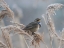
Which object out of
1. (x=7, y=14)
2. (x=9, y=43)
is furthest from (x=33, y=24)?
(x=9, y=43)

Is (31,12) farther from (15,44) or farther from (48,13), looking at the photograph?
(48,13)

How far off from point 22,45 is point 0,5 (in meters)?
0.53

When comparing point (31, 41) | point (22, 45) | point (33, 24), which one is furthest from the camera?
point (33, 24)

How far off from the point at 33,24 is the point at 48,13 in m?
0.68

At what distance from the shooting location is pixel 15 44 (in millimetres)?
2885

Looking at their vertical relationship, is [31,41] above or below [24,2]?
below

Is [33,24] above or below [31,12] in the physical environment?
below

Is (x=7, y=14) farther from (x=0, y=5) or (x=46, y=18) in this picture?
(x=46, y=18)

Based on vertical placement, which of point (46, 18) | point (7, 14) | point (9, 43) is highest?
point (7, 14)

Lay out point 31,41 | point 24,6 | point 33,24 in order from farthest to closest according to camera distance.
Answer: point 24,6 < point 33,24 < point 31,41

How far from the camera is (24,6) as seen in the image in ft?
13.4

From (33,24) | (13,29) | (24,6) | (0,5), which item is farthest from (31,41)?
(24,6)

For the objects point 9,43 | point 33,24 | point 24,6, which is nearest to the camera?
point 9,43

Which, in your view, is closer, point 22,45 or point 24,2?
point 22,45
